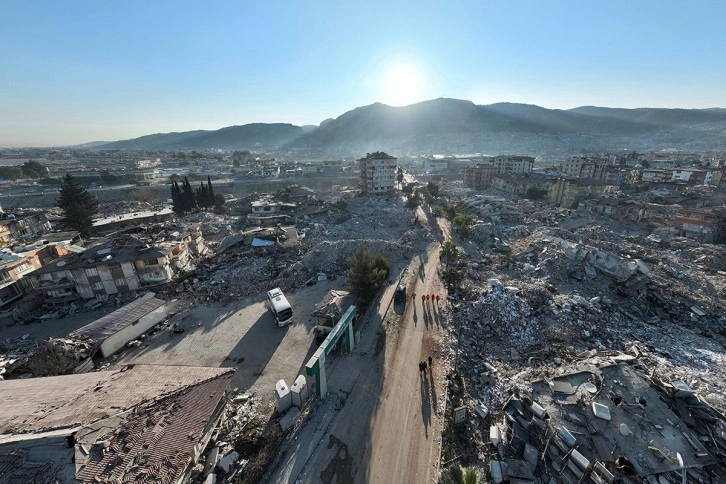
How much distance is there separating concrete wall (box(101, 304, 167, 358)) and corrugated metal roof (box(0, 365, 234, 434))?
4.33 m

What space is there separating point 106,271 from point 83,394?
55.7ft

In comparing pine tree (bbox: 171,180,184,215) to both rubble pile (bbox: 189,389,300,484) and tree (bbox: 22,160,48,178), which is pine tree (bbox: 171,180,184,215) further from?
tree (bbox: 22,160,48,178)

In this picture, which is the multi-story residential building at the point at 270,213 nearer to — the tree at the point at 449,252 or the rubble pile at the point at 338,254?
the rubble pile at the point at 338,254

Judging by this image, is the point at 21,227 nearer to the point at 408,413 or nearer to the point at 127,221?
the point at 127,221

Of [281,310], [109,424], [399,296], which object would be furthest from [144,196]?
[109,424]

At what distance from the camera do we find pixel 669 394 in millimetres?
10883

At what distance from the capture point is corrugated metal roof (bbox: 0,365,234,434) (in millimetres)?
9312

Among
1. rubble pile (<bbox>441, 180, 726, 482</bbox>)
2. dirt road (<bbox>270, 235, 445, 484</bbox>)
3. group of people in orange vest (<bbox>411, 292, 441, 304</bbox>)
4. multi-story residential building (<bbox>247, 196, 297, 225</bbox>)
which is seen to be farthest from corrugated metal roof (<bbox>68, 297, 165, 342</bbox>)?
multi-story residential building (<bbox>247, 196, 297, 225</bbox>)

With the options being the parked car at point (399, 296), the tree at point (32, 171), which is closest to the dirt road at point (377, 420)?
the parked car at point (399, 296)

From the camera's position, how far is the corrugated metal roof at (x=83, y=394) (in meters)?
9.31

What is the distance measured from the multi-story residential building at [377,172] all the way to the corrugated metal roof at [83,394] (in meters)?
55.8

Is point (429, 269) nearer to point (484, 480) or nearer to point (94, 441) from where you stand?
point (484, 480)

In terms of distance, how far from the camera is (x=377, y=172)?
64062 millimetres

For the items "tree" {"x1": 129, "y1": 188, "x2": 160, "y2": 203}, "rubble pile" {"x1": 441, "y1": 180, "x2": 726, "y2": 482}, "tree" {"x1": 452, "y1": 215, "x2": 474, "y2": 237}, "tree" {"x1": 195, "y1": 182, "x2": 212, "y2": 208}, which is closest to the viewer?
"rubble pile" {"x1": 441, "y1": 180, "x2": 726, "y2": 482}
